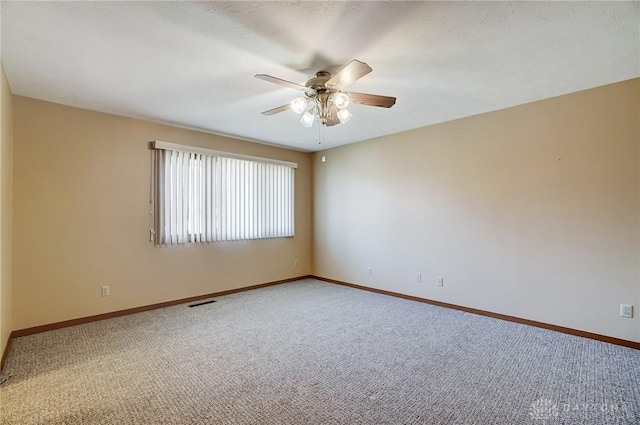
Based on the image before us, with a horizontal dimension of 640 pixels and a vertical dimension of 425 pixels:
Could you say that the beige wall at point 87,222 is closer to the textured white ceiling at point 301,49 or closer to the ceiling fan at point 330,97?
the textured white ceiling at point 301,49

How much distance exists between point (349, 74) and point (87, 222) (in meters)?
3.50

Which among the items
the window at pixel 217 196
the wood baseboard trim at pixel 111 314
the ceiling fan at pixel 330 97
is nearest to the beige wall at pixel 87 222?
the wood baseboard trim at pixel 111 314

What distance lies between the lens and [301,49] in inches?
94.6

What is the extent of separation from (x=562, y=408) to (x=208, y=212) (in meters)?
4.44

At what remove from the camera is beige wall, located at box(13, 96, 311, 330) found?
3.31 m

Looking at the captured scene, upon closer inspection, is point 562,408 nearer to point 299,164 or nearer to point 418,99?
point 418,99

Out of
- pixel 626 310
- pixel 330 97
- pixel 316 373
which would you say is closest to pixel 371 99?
pixel 330 97

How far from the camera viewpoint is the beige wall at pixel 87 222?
10.9 ft

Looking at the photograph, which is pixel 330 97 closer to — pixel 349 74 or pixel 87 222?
pixel 349 74

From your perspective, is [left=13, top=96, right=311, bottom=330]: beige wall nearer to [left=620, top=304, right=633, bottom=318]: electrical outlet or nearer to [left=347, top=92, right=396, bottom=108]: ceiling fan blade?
[left=347, top=92, right=396, bottom=108]: ceiling fan blade

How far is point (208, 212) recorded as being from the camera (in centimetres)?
Answer: 471

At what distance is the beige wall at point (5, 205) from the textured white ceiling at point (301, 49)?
0.29m

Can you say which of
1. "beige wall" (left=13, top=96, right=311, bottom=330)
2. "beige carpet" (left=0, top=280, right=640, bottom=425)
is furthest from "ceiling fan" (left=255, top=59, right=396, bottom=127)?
"beige wall" (left=13, top=96, right=311, bottom=330)

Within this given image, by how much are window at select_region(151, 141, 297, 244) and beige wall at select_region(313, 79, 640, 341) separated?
4.74ft
